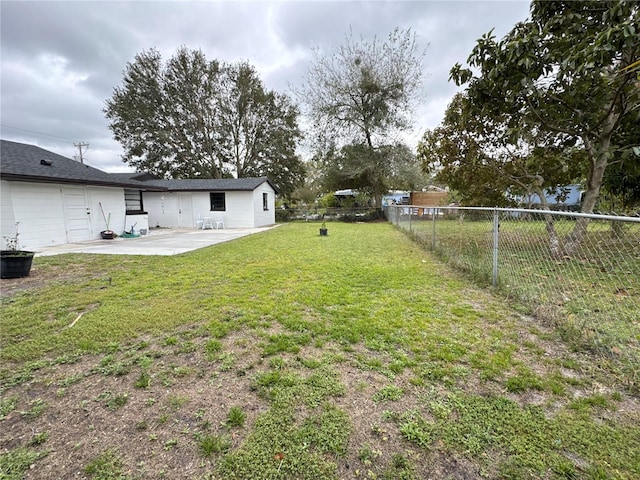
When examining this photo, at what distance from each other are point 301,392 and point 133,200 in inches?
558

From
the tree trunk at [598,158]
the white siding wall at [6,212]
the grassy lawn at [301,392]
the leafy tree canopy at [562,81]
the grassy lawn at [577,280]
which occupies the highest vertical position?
the leafy tree canopy at [562,81]

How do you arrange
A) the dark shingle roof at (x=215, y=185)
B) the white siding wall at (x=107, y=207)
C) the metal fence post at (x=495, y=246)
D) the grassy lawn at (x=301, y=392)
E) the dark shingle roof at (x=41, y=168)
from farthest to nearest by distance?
the dark shingle roof at (x=215, y=185) → the white siding wall at (x=107, y=207) → the dark shingle roof at (x=41, y=168) → the metal fence post at (x=495, y=246) → the grassy lawn at (x=301, y=392)

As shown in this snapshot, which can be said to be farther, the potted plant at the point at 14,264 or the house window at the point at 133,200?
the house window at the point at 133,200

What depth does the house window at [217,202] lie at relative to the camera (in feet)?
50.1

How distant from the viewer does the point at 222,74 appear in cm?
2414

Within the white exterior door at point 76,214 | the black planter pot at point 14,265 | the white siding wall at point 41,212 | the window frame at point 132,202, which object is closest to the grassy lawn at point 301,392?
the black planter pot at point 14,265

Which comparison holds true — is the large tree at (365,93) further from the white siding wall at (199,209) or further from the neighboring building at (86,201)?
the white siding wall at (199,209)

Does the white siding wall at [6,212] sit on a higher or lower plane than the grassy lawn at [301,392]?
higher

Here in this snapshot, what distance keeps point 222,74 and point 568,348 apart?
94.4 ft

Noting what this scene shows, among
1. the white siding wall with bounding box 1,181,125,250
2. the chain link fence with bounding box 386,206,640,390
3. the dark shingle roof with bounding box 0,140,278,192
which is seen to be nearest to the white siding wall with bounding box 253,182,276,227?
the dark shingle roof with bounding box 0,140,278,192

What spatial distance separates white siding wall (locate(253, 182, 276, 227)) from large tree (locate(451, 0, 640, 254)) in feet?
38.6

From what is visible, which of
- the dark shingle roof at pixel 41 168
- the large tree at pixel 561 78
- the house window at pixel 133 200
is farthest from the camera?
the house window at pixel 133 200

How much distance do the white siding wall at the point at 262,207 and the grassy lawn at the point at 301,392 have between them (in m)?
11.9

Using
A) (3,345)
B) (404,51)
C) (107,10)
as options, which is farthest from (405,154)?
(3,345)
